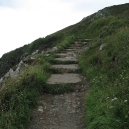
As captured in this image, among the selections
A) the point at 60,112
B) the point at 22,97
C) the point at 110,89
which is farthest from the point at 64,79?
the point at 22,97

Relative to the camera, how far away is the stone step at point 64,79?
778 cm

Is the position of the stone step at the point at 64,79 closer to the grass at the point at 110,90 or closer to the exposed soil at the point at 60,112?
the grass at the point at 110,90

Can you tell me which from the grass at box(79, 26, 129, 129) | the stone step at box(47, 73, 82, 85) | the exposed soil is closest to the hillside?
the grass at box(79, 26, 129, 129)

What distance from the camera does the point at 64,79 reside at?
827cm

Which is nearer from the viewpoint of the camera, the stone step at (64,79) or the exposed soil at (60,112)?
the exposed soil at (60,112)

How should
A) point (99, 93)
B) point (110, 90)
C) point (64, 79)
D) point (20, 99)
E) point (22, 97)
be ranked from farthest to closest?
point (64, 79) < point (99, 93) < point (110, 90) < point (22, 97) < point (20, 99)

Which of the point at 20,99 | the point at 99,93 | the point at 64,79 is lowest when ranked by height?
the point at 99,93

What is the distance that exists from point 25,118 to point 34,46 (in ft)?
74.0

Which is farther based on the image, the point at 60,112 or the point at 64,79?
the point at 64,79

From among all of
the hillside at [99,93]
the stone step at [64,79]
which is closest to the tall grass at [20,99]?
the hillside at [99,93]

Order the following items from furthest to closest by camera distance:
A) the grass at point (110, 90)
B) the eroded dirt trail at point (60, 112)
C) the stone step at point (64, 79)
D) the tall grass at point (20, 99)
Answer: the stone step at point (64, 79)
the eroded dirt trail at point (60, 112)
the tall grass at point (20, 99)
the grass at point (110, 90)

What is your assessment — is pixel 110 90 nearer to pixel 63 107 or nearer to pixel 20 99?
pixel 63 107

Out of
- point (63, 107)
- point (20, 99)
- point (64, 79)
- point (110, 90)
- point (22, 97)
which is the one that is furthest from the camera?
point (64, 79)

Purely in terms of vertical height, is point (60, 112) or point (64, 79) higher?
point (64, 79)
